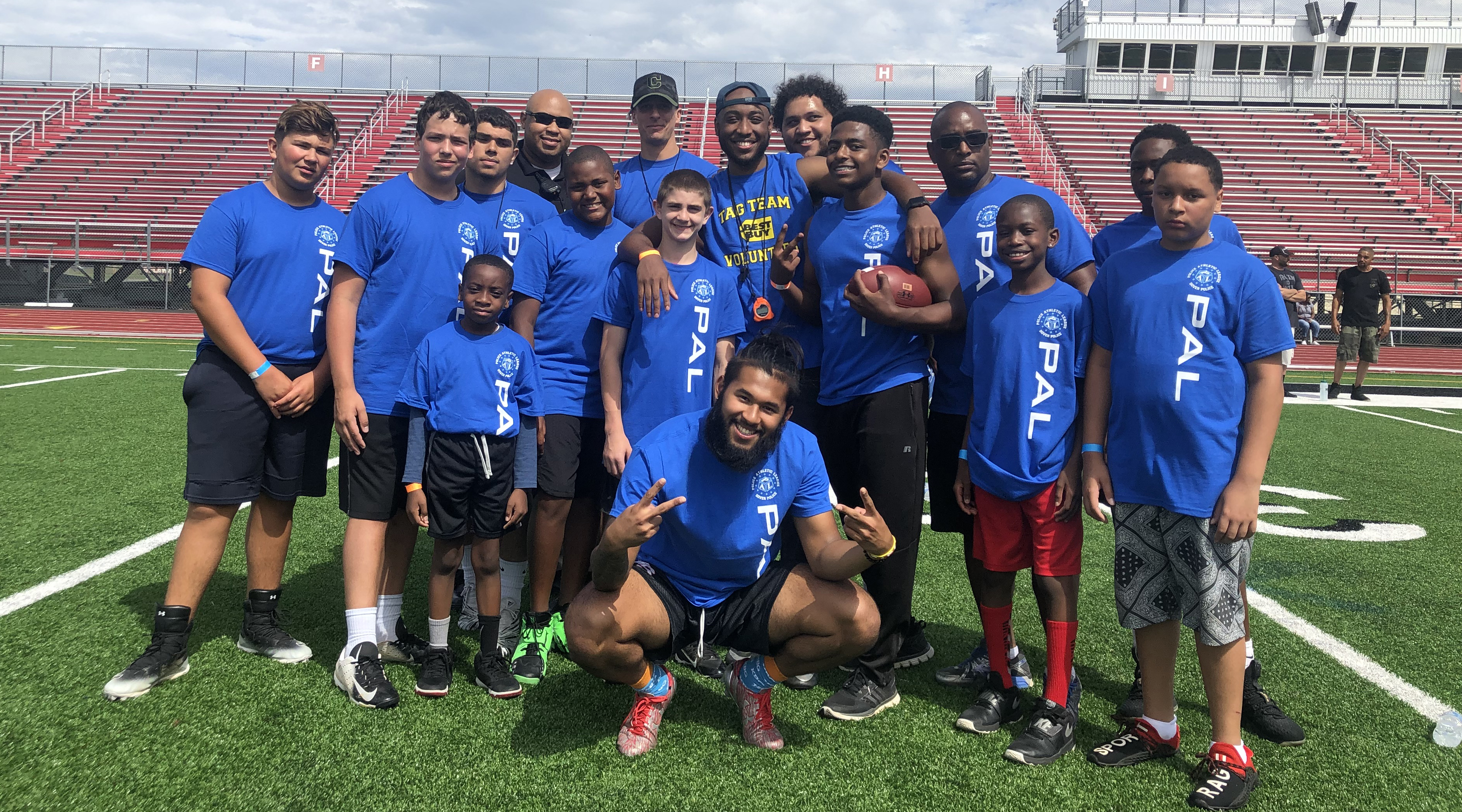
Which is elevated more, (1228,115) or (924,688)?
(1228,115)

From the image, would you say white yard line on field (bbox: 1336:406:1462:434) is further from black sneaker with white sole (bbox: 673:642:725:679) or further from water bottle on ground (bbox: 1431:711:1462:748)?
black sneaker with white sole (bbox: 673:642:725:679)

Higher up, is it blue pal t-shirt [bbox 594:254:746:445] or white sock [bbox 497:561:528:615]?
blue pal t-shirt [bbox 594:254:746:445]

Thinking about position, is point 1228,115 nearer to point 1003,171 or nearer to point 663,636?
point 1003,171

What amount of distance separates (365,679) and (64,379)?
Result: 33.3 feet

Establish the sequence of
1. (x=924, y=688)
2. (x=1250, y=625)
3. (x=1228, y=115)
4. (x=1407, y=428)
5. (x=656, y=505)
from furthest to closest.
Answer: (x=1228, y=115) < (x=1407, y=428) < (x=1250, y=625) < (x=924, y=688) < (x=656, y=505)

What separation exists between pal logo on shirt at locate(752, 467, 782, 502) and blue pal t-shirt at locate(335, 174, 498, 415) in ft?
4.56

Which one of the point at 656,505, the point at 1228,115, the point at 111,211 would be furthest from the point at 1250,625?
the point at 1228,115

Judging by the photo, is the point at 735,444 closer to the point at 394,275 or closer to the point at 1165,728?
the point at 394,275

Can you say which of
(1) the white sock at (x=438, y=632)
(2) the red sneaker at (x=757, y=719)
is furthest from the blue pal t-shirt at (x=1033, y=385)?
(1) the white sock at (x=438, y=632)

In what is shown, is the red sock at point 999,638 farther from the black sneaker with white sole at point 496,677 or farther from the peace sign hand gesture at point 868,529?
the black sneaker with white sole at point 496,677

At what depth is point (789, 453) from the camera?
3.02 meters

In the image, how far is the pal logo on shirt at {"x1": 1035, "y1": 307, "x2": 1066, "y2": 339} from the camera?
3.07 m

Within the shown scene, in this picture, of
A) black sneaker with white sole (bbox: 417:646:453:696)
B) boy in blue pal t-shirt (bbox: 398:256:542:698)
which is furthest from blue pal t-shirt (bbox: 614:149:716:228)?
black sneaker with white sole (bbox: 417:646:453:696)

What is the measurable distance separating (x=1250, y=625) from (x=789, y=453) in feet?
8.36
